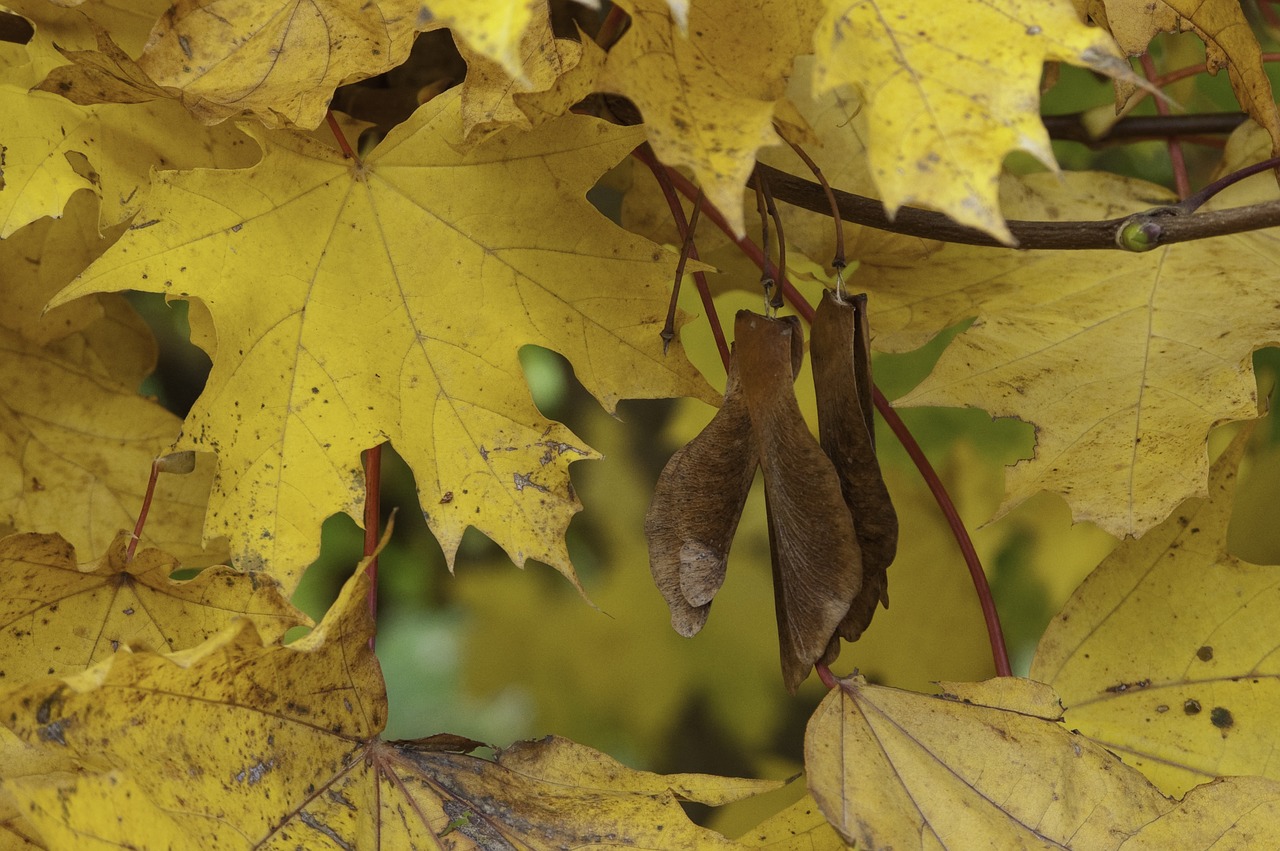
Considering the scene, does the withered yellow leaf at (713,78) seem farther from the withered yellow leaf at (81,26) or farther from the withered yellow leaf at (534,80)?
the withered yellow leaf at (81,26)

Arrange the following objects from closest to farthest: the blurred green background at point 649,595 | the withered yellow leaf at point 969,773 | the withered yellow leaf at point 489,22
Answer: the withered yellow leaf at point 489,22, the withered yellow leaf at point 969,773, the blurred green background at point 649,595

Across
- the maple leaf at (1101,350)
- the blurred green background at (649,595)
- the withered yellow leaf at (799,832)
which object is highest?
the maple leaf at (1101,350)

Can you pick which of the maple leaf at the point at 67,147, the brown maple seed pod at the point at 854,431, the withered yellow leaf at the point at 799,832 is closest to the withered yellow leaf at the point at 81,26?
the maple leaf at the point at 67,147

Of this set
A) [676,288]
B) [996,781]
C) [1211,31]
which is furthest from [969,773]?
[1211,31]

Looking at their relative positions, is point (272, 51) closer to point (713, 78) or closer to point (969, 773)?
point (713, 78)

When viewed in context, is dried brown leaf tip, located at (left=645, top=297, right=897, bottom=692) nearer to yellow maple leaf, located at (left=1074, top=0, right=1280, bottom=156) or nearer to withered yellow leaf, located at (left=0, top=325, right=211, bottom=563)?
yellow maple leaf, located at (left=1074, top=0, right=1280, bottom=156)

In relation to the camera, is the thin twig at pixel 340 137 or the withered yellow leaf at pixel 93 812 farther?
the thin twig at pixel 340 137
